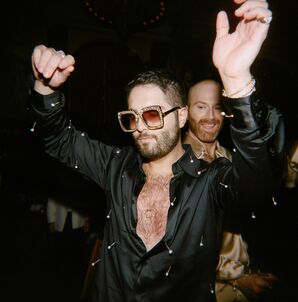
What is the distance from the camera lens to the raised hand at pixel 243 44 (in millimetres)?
1274

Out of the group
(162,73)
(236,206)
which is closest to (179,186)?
(236,206)

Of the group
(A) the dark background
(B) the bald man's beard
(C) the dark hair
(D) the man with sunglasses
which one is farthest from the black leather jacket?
(A) the dark background

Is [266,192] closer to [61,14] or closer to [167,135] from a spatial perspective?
[167,135]

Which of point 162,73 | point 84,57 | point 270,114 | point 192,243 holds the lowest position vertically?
point 192,243

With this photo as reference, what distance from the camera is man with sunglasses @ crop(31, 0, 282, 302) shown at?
61.9 inches

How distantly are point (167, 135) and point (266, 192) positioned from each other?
0.91 metres

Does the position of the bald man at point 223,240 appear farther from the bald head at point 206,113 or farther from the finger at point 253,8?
the finger at point 253,8

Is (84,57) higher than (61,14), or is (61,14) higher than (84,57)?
(61,14)

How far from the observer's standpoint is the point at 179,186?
2.00m

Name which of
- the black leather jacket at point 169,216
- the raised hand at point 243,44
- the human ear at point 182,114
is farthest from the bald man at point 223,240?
the raised hand at point 243,44

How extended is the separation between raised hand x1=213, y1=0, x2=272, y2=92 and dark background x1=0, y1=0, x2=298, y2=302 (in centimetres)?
462

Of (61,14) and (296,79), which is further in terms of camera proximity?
(296,79)

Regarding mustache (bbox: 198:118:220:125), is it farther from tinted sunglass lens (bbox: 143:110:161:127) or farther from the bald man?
tinted sunglass lens (bbox: 143:110:161:127)

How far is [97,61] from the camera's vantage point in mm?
7402
